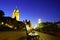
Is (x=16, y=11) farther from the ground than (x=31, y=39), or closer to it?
farther from the ground

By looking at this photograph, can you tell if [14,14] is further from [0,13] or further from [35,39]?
[35,39]

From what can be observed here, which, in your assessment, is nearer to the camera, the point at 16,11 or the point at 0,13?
the point at 0,13

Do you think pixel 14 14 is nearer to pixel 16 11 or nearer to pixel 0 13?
pixel 16 11

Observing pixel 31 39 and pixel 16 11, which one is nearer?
pixel 31 39

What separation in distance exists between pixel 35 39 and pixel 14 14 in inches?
1502

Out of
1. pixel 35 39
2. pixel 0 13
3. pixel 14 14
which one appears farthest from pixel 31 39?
pixel 14 14

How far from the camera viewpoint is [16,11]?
4722 centimetres

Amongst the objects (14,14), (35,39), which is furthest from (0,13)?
(35,39)

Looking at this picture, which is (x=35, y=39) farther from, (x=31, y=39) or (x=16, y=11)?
(x=16, y=11)

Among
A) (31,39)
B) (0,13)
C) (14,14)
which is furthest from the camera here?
(14,14)

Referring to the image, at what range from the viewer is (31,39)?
7.42 meters

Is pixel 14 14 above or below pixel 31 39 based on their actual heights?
above

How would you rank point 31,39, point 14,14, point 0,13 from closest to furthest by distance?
1. point 31,39
2. point 0,13
3. point 14,14

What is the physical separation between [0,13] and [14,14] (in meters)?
10.1
